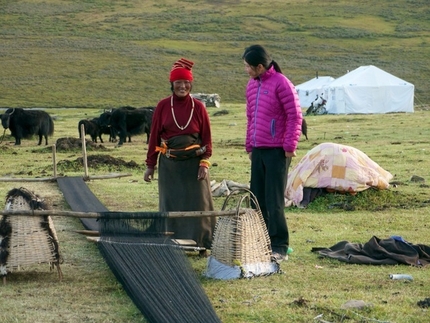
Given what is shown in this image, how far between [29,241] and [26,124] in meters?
16.7

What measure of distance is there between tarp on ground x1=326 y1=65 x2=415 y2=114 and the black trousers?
30.3 m

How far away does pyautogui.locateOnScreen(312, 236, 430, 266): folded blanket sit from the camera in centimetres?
702

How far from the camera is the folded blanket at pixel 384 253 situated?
276 inches

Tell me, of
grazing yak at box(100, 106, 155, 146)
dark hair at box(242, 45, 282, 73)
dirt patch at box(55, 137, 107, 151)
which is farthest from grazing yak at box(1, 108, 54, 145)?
dark hair at box(242, 45, 282, 73)

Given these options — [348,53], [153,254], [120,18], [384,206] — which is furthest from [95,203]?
[120,18]

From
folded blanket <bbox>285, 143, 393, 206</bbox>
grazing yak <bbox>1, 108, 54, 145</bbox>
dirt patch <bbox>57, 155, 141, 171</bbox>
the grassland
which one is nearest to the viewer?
the grassland

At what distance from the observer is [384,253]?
23.4 ft

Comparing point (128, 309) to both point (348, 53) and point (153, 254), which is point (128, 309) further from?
point (348, 53)

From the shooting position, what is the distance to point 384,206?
10477 mm

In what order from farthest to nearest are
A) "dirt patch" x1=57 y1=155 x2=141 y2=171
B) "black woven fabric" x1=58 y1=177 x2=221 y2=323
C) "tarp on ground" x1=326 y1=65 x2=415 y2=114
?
"tarp on ground" x1=326 y1=65 x2=415 y2=114
"dirt patch" x1=57 y1=155 x2=141 y2=171
"black woven fabric" x1=58 y1=177 x2=221 y2=323

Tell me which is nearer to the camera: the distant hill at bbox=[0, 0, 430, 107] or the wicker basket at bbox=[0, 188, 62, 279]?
the wicker basket at bbox=[0, 188, 62, 279]

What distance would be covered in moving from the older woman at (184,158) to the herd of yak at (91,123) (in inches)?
594

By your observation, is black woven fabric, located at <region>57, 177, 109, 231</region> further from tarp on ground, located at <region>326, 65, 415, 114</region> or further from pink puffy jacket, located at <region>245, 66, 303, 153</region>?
tarp on ground, located at <region>326, 65, 415, 114</region>

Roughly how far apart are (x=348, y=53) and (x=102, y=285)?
60.5m
